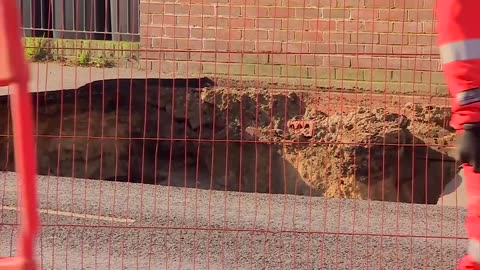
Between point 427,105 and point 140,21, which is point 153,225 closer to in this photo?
point 427,105

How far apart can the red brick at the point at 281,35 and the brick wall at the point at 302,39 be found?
11 millimetres

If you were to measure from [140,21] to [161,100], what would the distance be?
57.4 inches

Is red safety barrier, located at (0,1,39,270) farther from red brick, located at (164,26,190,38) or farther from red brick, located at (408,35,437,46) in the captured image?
red brick, located at (164,26,190,38)

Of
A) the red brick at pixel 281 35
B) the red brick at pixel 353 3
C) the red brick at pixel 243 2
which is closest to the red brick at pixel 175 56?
the red brick at pixel 243 2

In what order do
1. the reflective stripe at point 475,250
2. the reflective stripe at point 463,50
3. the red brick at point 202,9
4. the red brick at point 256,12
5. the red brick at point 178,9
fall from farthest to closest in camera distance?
the red brick at point 178,9
the red brick at point 202,9
the red brick at point 256,12
the reflective stripe at point 475,250
the reflective stripe at point 463,50

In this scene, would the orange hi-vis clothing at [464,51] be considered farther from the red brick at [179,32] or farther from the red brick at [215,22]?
the red brick at [179,32]

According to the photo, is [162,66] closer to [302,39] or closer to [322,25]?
[302,39]

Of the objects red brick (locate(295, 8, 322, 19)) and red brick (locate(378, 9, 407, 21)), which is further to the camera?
red brick (locate(295, 8, 322, 19))

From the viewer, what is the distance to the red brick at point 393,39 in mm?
10047

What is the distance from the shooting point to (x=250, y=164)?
9.66 m

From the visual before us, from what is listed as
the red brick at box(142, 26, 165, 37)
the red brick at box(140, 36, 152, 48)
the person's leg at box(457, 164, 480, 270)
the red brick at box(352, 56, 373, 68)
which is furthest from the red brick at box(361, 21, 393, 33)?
the person's leg at box(457, 164, 480, 270)

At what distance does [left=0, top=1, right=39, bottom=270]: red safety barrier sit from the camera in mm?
2338

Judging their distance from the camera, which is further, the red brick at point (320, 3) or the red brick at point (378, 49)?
the red brick at point (320, 3)

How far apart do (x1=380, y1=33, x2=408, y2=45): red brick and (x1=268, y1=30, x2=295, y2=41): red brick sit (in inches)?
40.0
